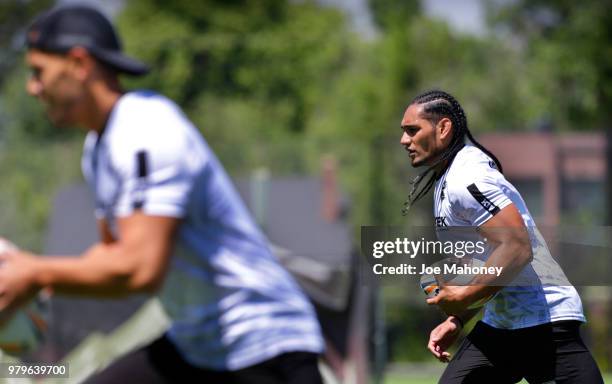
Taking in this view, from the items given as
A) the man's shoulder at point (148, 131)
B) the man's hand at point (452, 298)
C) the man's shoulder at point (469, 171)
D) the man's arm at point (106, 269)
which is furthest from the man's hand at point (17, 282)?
the man's shoulder at point (469, 171)

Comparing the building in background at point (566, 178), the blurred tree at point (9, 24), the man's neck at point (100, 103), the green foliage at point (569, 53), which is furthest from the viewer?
the blurred tree at point (9, 24)

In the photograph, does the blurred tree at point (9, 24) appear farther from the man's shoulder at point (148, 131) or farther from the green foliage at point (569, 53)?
the man's shoulder at point (148, 131)

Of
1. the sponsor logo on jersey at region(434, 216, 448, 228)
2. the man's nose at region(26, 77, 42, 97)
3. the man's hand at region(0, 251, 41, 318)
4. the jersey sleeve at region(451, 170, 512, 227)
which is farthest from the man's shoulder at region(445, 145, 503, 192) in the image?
the man's hand at region(0, 251, 41, 318)

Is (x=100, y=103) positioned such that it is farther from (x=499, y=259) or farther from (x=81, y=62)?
(x=499, y=259)

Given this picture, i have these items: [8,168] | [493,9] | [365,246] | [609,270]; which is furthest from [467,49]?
[365,246]

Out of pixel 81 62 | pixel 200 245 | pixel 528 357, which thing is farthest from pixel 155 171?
pixel 528 357

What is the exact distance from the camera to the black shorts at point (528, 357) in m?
4.94

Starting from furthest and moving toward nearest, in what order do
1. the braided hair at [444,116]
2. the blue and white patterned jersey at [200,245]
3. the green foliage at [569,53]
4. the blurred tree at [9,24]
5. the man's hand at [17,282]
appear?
the blurred tree at [9,24] < the green foliage at [569,53] < the braided hair at [444,116] < the blue and white patterned jersey at [200,245] < the man's hand at [17,282]

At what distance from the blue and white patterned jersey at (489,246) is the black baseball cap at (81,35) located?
1.61m

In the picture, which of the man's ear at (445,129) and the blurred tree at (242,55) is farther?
the blurred tree at (242,55)

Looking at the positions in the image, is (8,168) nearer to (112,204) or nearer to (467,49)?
(112,204)

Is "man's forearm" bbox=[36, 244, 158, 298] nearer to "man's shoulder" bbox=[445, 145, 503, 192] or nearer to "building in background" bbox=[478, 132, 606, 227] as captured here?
"man's shoulder" bbox=[445, 145, 503, 192]

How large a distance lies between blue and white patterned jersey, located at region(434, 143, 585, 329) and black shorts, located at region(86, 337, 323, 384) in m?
1.24

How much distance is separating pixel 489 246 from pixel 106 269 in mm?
1827
